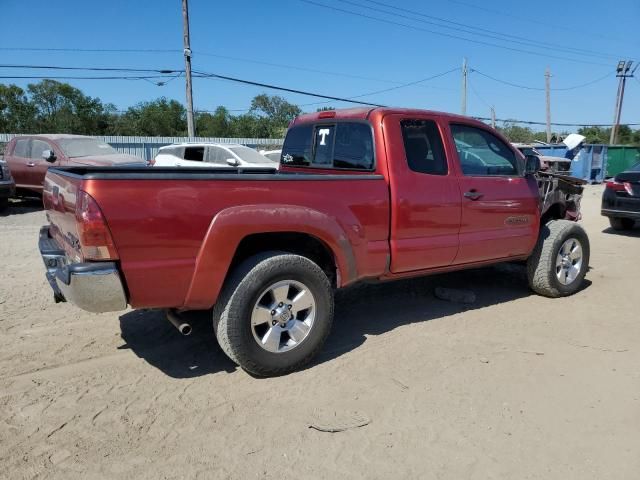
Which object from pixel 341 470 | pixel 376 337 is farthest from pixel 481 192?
pixel 341 470

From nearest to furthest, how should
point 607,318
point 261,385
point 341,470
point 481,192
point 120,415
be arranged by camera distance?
1. point 341,470
2. point 120,415
3. point 261,385
4. point 481,192
5. point 607,318

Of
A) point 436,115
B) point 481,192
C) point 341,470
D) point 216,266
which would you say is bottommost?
point 341,470

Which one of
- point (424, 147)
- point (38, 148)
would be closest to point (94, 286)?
point (424, 147)

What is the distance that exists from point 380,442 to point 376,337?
62.1 inches

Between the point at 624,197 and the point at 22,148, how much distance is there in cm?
1340

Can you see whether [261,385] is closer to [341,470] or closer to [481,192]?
[341,470]

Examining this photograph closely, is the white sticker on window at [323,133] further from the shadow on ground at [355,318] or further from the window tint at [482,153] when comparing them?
the shadow on ground at [355,318]

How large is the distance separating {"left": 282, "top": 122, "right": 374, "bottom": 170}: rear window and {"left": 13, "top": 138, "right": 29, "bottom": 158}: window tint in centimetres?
954

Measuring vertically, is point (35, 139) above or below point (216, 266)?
above

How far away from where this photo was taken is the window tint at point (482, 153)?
15.1 feet

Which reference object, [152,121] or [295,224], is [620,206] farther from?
[152,121]

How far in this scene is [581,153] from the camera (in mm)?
23500

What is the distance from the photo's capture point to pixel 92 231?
283 cm

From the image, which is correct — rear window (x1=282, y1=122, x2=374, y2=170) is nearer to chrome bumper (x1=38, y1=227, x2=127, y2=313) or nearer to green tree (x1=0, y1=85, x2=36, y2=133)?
chrome bumper (x1=38, y1=227, x2=127, y2=313)
